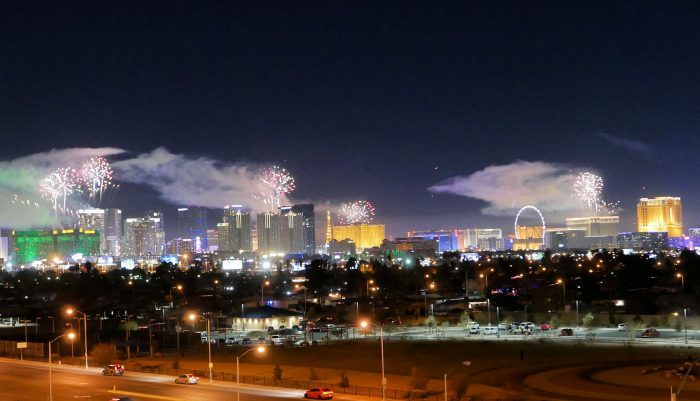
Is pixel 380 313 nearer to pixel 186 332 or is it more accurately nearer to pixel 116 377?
pixel 186 332

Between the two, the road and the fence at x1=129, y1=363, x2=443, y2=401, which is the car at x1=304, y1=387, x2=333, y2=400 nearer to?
the road

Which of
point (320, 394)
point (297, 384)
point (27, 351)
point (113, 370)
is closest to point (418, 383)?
point (320, 394)

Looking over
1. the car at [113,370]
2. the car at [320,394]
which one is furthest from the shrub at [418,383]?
the car at [113,370]

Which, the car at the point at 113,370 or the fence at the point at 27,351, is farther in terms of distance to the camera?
the fence at the point at 27,351

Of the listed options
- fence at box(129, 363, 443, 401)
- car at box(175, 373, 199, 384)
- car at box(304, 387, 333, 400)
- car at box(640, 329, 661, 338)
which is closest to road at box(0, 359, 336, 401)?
car at box(175, 373, 199, 384)

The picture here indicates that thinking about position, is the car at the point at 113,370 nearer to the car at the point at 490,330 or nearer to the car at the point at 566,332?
the car at the point at 490,330

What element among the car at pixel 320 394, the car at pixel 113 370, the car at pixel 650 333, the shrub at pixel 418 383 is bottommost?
the car at pixel 650 333
